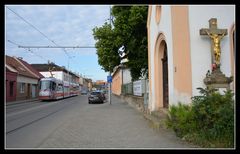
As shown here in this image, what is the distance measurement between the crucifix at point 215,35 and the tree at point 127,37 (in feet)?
38.8

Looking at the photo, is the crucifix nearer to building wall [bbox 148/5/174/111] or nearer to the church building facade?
the church building facade

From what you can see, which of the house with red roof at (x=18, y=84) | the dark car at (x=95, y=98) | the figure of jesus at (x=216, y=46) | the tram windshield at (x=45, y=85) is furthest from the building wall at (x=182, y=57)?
the house with red roof at (x=18, y=84)

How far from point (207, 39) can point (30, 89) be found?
40.9 metres

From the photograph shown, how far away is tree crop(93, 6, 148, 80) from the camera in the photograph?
2302 centimetres

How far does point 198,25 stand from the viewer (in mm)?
11477

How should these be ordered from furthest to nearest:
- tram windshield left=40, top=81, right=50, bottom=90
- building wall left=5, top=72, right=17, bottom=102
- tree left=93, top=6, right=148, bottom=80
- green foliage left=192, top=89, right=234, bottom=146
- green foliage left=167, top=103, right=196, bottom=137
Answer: tram windshield left=40, top=81, right=50, bottom=90, building wall left=5, top=72, right=17, bottom=102, tree left=93, top=6, right=148, bottom=80, green foliage left=167, top=103, right=196, bottom=137, green foliage left=192, top=89, right=234, bottom=146

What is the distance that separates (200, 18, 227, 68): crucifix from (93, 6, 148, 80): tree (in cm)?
1181

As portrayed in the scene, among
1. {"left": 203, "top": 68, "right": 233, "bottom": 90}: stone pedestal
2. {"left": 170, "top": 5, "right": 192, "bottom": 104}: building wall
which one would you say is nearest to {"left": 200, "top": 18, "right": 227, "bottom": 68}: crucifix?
{"left": 203, "top": 68, "right": 233, "bottom": 90}: stone pedestal

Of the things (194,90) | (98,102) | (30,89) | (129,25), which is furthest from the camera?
(30,89)

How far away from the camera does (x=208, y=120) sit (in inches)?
330

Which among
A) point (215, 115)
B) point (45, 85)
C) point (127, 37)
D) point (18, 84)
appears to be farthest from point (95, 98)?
point (215, 115)

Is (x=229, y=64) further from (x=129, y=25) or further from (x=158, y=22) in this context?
(x=129, y=25)
